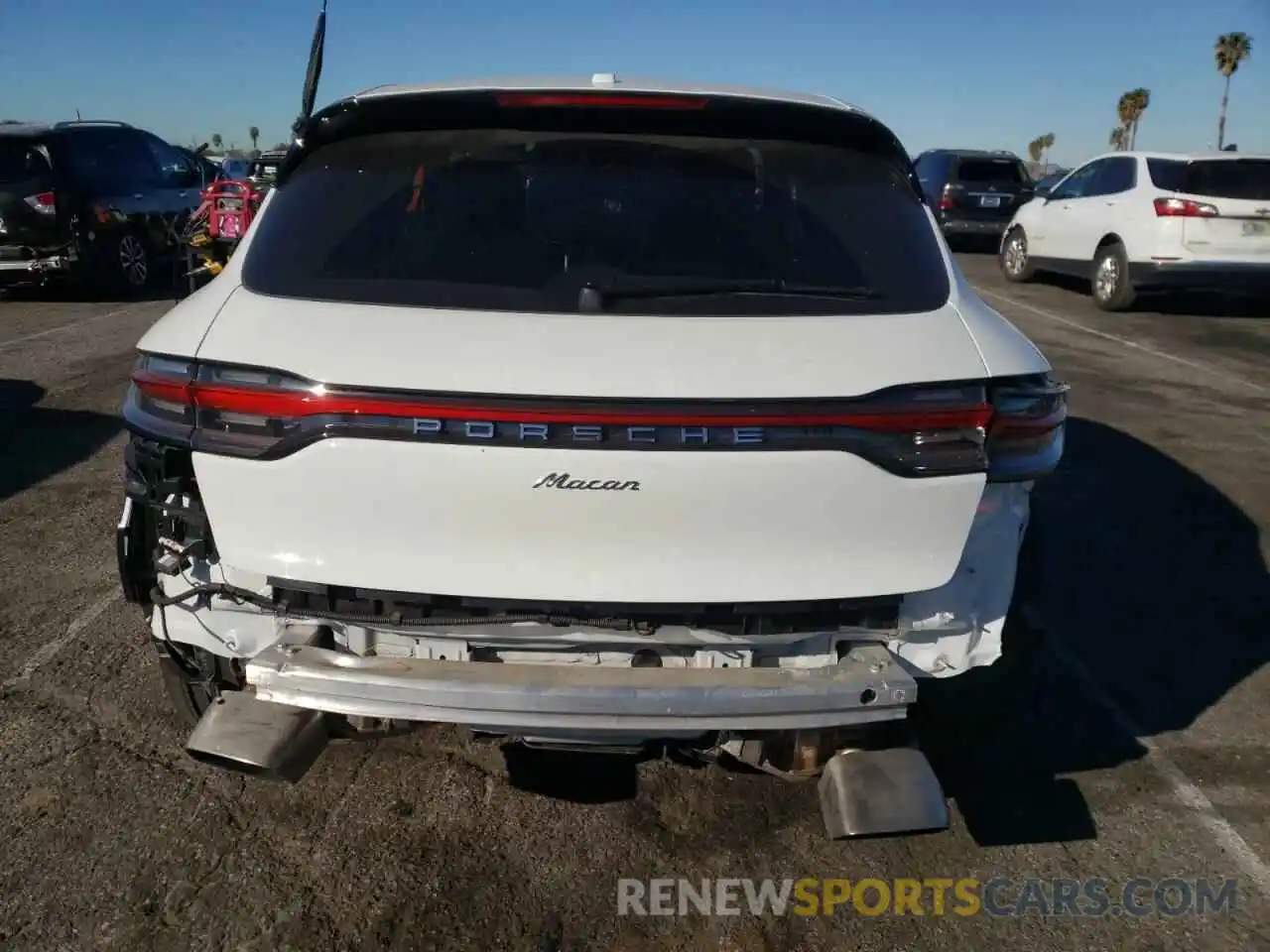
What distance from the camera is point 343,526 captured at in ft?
7.36

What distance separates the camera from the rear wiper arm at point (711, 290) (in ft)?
7.88

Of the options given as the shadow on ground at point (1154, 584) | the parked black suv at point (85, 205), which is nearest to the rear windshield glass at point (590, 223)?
the shadow on ground at point (1154, 584)

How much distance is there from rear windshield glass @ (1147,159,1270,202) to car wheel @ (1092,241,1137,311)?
3.06 feet

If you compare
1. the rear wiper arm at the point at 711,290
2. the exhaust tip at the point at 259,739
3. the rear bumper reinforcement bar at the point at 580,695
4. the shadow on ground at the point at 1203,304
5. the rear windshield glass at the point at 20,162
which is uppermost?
the rear windshield glass at the point at 20,162

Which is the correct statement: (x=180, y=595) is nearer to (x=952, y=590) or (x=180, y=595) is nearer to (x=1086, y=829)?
(x=952, y=590)

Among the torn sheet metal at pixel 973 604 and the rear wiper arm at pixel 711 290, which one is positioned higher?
the rear wiper arm at pixel 711 290

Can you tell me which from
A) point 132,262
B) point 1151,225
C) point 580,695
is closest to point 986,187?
point 1151,225

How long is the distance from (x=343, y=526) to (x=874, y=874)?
1.67 meters

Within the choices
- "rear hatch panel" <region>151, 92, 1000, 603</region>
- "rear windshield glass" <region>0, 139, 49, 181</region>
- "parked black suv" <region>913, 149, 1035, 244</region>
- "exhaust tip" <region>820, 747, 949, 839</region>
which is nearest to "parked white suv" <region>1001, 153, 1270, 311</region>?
"parked black suv" <region>913, 149, 1035, 244</region>

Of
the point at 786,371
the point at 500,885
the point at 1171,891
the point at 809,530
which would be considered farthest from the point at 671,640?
the point at 1171,891

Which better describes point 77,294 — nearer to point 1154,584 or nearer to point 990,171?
point 1154,584

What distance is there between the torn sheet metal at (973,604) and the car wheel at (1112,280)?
35.8ft

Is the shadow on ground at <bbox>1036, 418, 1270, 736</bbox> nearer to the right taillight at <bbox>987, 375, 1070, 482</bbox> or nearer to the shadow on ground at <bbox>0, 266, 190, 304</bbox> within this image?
the right taillight at <bbox>987, 375, 1070, 482</bbox>

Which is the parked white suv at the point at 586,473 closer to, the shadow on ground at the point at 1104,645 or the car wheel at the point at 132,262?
the shadow on ground at the point at 1104,645
